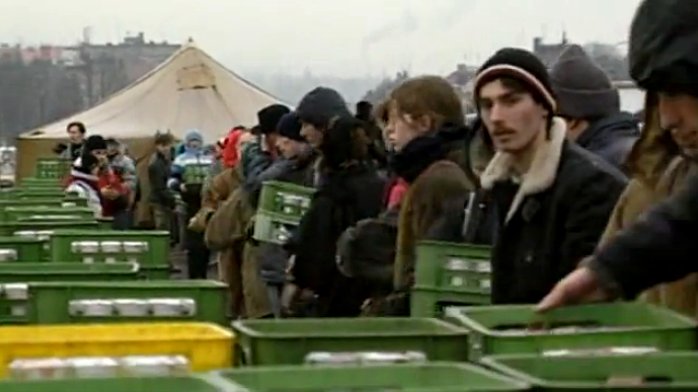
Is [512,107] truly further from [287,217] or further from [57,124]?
[57,124]

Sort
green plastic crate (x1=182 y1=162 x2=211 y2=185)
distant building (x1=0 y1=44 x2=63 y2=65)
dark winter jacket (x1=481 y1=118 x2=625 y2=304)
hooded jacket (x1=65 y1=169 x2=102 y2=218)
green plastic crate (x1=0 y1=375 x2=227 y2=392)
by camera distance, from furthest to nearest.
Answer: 1. distant building (x1=0 y1=44 x2=63 y2=65)
2. green plastic crate (x1=182 y1=162 x2=211 y2=185)
3. hooded jacket (x1=65 y1=169 x2=102 y2=218)
4. dark winter jacket (x1=481 y1=118 x2=625 y2=304)
5. green plastic crate (x1=0 y1=375 x2=227 y2=392)

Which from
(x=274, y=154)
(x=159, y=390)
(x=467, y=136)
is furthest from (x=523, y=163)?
(x=274, y=154)

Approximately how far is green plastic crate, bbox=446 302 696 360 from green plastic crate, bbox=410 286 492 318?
2.09 meters

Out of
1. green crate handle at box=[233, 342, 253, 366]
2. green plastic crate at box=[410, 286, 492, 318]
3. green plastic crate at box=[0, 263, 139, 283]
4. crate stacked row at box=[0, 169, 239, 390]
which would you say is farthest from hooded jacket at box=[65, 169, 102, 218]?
green crate handle at box=[233, 342, 253, 366]

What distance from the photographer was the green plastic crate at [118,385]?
9.46ft

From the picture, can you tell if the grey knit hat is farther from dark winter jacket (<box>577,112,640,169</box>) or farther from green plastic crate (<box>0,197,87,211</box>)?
green plastic crate (<box>0,197,87,211</box>)

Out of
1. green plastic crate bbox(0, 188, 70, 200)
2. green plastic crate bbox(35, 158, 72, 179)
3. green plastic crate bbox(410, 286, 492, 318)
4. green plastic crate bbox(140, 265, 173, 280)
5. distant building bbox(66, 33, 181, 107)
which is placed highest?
distant building bbox(66, 33, 181, 107)

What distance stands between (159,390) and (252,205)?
7.99 m

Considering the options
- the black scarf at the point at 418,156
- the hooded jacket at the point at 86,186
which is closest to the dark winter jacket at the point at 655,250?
the black scarf at the point at 418,156

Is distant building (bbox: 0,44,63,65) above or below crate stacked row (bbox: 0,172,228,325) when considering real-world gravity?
above

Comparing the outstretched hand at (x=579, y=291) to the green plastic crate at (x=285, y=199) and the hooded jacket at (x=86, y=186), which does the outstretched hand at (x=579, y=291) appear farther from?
the hooded jacket at (x=86, y=186)

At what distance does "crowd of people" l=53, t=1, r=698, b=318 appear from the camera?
372cm

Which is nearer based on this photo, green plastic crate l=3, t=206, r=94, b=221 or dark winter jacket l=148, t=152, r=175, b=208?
green plastic crate l=3, t=206, r=94, b=221

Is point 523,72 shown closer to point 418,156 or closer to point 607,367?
point 418,156
